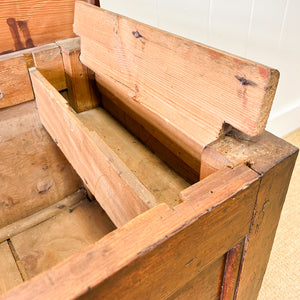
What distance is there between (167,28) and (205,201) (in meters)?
1.04

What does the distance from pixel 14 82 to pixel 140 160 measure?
436mm

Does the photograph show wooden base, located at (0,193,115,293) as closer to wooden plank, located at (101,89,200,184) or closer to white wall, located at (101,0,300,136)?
wooden plank, located at (101,89,200,184)

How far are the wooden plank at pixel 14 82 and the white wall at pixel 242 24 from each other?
16.4 inches

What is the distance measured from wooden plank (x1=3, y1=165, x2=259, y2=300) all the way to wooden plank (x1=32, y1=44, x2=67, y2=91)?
0.67 m

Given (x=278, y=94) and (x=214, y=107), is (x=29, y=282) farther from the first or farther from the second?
(x=278, y=94)

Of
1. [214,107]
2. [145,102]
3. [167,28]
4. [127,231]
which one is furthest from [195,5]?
[127,231]

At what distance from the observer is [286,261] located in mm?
1245

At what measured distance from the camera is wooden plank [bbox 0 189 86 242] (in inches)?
41.3

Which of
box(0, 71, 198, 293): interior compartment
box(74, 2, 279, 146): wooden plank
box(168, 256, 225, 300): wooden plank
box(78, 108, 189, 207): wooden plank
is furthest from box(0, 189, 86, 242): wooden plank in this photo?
box(168, 256, 225, 300): wooden plank

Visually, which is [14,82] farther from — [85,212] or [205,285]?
[205,285]

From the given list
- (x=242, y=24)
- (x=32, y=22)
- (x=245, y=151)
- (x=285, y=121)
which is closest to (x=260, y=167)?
(x=245, y=151)

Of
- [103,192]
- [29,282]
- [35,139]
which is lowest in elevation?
[35,139]

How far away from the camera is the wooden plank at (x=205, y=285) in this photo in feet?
1.80

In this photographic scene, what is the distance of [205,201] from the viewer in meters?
0.47
